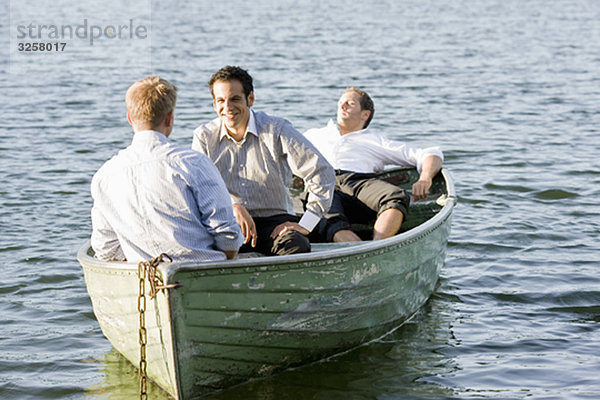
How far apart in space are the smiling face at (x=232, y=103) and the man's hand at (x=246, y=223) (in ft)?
1.66

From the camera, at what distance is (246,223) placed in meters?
5.35

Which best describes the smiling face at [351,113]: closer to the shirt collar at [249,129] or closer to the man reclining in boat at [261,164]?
the man reclining in boat at [261,164]

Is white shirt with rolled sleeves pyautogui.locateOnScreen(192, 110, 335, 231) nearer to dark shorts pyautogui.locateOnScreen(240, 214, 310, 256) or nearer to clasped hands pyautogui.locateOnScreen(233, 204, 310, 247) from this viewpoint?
dark shorts pyautogui.locateOnScreen(240, 214, 310, 256)

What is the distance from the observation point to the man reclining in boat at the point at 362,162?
688 cm

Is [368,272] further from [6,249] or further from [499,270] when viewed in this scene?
[6,249]

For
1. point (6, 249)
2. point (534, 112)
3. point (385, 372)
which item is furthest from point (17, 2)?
point (385, 372)

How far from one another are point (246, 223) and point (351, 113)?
2.43 metres

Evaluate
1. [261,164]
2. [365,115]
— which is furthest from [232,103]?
[365,115]

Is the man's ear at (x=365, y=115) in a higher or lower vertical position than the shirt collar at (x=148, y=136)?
lower

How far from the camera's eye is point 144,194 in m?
4.40

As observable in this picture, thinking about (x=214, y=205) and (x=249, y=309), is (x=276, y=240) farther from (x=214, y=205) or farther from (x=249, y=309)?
(x=214, y=205)

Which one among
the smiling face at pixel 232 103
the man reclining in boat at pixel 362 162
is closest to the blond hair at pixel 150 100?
the smiling face at pixel 232 103

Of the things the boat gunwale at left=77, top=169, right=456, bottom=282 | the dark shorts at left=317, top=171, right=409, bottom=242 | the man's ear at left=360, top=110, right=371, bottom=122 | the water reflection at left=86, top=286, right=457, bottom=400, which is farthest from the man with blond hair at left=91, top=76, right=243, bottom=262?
the man's ear at left=360, top=110, right=371, bottom=122

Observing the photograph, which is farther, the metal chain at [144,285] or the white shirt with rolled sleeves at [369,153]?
the white shirt with rolled sleeves at [369,153]
